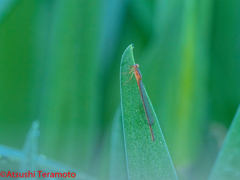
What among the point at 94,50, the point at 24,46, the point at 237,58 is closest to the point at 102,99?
the point at 94,50

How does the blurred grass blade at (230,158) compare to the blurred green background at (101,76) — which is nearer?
the blurred grass blade at (230,158)

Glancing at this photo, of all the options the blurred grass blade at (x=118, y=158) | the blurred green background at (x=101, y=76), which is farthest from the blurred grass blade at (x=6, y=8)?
the blurred grass blade at (x=118, y=158)

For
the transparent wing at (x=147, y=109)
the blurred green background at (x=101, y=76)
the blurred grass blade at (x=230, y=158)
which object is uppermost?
the blurred green background at (x=101, y=76)

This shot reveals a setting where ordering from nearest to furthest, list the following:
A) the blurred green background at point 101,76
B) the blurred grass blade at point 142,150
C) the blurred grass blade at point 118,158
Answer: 1. the blurred grass blade at point 142,150
2. the blurred grass blade at point 118,158
3. the blurred green background at point 101,76

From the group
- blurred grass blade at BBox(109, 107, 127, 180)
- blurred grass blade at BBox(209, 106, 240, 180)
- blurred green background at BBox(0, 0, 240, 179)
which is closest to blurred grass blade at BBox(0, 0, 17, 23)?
blurred green background at BBox(0, 0, 240, 179)

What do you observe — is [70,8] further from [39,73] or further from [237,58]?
[237,58]

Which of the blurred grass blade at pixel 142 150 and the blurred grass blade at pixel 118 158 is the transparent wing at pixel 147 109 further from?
the blurred grass blade at pixel 118 158

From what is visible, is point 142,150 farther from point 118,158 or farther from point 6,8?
point 6,8
